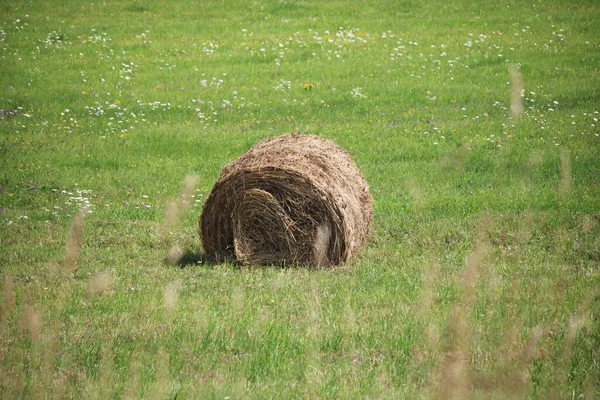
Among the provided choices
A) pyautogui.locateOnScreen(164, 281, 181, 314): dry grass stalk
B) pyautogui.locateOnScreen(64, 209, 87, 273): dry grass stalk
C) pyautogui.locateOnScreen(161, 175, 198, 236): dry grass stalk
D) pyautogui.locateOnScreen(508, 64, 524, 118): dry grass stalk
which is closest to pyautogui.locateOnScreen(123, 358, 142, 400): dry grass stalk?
pyautogui.locateOnScreen(164, 281, 181, 314): dry grass stalk

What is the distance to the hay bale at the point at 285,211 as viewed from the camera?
29.9ft

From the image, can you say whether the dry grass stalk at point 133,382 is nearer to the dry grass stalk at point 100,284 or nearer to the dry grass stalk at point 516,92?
the dry grass stalk at point 100,284

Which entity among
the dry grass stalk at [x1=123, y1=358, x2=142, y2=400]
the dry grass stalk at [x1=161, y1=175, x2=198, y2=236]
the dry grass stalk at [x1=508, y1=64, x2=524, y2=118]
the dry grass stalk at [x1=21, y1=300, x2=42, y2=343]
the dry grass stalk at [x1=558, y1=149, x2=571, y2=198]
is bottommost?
the dry grass stalk at [x1=161, y1=175, x2=198, y2=236]

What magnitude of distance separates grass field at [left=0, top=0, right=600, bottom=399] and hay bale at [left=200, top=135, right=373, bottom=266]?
0.42 metres

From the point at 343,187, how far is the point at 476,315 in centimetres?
294

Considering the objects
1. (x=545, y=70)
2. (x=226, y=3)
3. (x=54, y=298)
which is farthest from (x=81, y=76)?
(x=54, y=298)

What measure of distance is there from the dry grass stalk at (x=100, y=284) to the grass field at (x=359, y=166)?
32 mm

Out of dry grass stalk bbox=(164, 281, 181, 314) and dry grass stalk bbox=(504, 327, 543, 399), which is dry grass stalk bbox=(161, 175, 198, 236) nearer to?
dry grass stalk bbox=(164, 281, 181, 314)

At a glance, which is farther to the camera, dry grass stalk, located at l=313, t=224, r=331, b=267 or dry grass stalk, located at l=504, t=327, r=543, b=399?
dry grass stalk, located at l=313, t=224, r=331, b=267

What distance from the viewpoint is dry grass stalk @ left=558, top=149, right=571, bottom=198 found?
472 inches

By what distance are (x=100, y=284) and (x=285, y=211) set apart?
2.23 m

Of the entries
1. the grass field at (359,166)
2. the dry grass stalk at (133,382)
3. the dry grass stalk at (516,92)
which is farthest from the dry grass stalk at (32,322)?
the dry grass stalk at (516,92)

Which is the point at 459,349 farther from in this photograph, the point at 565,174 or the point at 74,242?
the point at 565,174

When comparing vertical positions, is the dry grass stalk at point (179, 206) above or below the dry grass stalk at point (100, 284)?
below
